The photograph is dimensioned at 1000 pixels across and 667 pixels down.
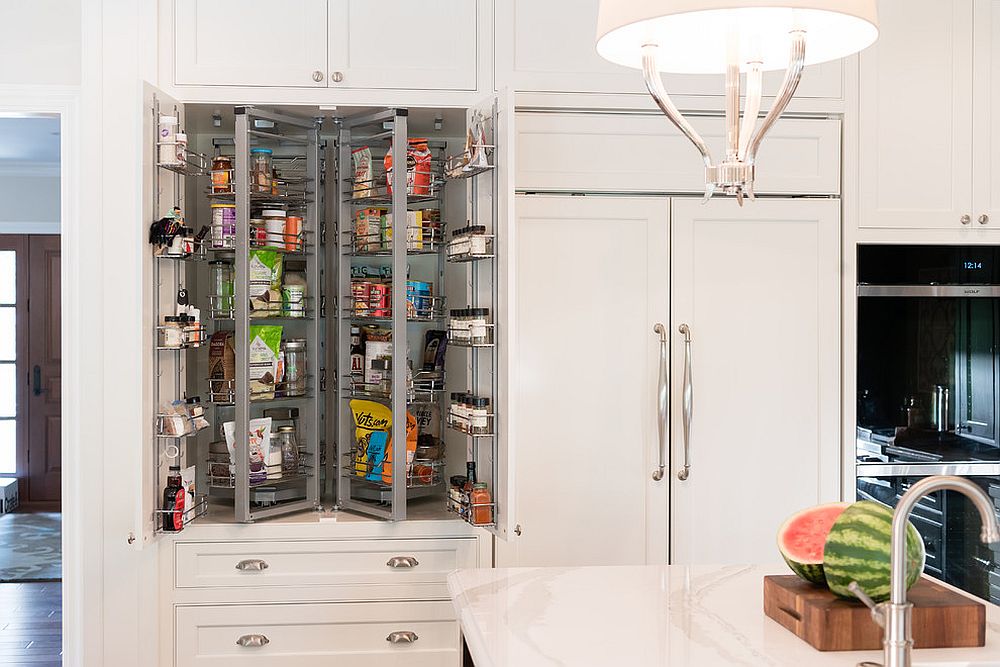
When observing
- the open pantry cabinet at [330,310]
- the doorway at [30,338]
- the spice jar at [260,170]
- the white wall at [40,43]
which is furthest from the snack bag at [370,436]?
the doorway at [30,338]

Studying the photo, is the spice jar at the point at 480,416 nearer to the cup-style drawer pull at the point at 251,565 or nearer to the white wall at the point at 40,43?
the cup-style drawer pull at the point at 251,565

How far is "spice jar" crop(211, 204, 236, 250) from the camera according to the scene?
2.92 metres

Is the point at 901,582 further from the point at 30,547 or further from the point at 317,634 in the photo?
the point at 30,547

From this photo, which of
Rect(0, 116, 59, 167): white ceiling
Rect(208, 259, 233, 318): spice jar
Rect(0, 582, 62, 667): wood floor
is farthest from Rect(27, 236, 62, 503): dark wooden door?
Rect(208, 259, 233, 318): spice jar

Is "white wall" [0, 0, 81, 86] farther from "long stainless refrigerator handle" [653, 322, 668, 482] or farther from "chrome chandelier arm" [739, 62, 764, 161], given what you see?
"chrome chandelier arm" [739, 62, 764, 161]

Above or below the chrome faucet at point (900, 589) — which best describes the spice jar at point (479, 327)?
above

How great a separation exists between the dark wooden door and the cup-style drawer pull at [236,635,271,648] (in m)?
5.16

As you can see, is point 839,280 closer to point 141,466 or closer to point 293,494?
point 293,494

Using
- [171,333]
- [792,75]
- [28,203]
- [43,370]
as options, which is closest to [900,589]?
[792,75]

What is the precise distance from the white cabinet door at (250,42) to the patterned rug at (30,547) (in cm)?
354

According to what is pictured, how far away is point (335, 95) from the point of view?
9.59 feet

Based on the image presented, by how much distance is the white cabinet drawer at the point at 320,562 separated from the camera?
2.87m

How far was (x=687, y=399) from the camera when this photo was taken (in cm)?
299

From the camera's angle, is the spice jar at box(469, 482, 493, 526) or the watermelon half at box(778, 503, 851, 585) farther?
the spice jar at box(469, 482, 493, 526)
